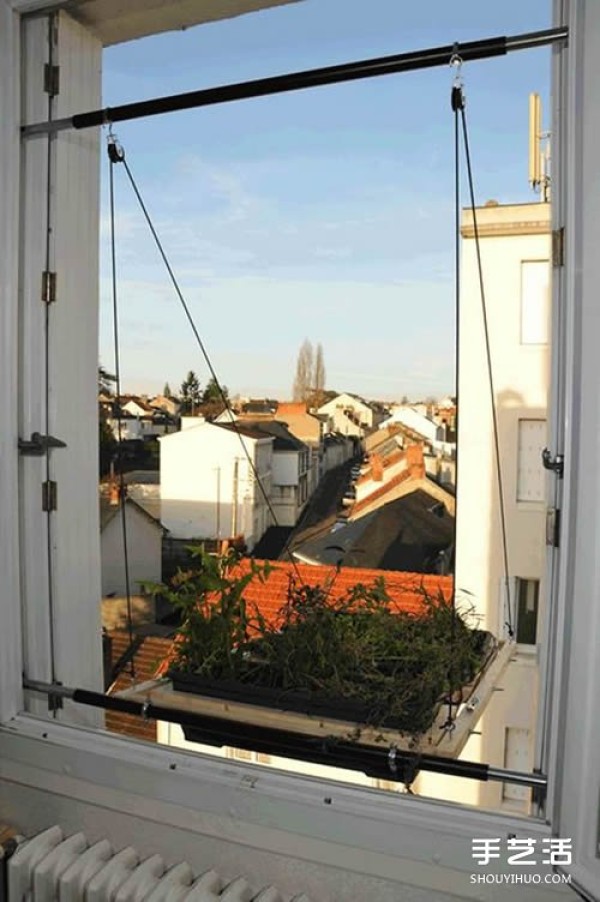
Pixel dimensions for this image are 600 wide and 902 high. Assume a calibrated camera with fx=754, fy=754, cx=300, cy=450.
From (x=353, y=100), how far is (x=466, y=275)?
52 cm

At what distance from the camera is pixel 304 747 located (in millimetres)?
1384

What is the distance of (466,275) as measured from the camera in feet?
5.86

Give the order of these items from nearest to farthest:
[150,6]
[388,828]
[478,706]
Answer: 1. [388,828]
2. [478,706]
3. [150,6]

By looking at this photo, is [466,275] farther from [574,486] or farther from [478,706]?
[478,706]

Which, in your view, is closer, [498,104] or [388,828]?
[388,828]

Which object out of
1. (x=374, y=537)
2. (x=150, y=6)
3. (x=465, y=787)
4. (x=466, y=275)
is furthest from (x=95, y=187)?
(x=465, y=787)

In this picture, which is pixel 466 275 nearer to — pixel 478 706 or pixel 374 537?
pixel 374 537

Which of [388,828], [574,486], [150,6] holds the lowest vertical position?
[388,828]

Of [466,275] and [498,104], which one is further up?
[498,104]

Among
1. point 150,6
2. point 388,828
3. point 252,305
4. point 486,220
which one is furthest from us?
point 252,305

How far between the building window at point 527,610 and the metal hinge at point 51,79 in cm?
156

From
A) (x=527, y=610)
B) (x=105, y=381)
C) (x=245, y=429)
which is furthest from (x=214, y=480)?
(x=527, y=610)

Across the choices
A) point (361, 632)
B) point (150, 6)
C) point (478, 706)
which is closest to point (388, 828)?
point (478, 706)

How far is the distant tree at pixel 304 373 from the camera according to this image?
6.04 feet
